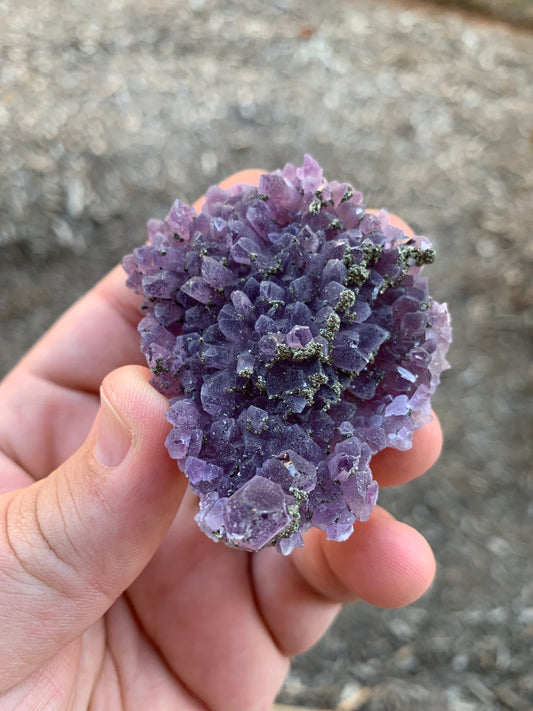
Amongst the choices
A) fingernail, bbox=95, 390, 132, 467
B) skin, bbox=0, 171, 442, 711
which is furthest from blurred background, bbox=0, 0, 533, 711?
fingernail, bbox=95, 390, 132, 467

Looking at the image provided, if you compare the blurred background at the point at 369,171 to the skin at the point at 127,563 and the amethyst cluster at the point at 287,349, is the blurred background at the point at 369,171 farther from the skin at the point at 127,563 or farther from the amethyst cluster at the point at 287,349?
the amethyst cluster at the point at 287,349

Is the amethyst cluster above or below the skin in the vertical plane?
above

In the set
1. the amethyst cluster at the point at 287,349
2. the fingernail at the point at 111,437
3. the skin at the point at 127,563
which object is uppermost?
the amethyst cluster at the point at 287,349

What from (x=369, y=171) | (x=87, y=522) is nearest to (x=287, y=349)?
(x=87, y=522)

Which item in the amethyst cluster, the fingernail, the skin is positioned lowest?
the skin

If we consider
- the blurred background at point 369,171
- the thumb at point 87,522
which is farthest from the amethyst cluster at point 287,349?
the blurred background at point 369,171

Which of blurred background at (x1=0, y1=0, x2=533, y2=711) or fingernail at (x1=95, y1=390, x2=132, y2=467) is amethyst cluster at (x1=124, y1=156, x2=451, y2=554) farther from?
blurred background at (x1=0, y1=0, x2=533, y2=711)
